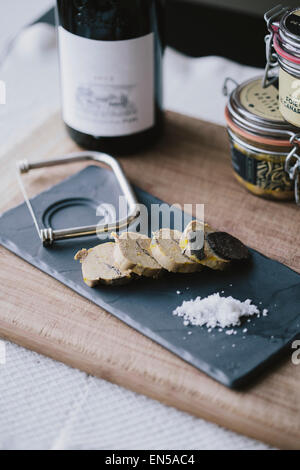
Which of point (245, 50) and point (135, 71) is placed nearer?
point (135, 71)

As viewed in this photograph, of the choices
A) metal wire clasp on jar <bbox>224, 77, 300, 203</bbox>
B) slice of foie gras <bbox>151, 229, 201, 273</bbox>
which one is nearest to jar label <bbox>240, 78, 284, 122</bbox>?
metal wire clasp on jar <bbox>224, 77, 300, 203</bbox>

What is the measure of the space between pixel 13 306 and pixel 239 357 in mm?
287

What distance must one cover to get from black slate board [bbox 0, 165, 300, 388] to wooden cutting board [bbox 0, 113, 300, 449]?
2cm

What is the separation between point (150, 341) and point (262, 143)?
34cm

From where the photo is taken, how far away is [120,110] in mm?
1031

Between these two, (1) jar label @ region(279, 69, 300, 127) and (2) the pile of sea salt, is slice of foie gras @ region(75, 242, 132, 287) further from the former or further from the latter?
(1) jar label @ region(279, 69, 300, 127)

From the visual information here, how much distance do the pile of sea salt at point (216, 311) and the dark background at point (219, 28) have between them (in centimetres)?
77

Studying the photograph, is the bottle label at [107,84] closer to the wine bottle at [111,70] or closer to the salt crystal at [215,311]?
the wine bottle at [111,70]

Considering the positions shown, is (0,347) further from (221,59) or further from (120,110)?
(221,59)

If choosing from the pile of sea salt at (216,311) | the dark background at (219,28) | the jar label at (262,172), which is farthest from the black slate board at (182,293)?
the dark background at (219,28)

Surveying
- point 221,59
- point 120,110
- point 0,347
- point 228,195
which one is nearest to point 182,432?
point 0,347

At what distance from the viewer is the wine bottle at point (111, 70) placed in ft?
3.14

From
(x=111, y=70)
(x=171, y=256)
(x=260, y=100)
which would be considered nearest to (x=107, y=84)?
(x=111, y=70)
